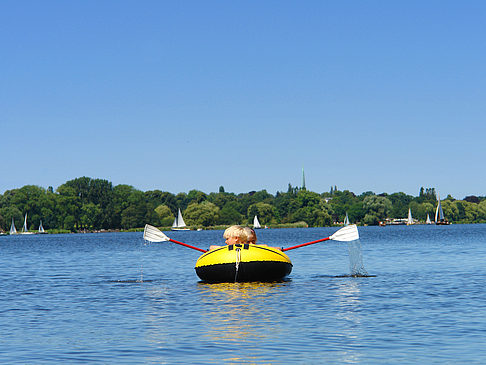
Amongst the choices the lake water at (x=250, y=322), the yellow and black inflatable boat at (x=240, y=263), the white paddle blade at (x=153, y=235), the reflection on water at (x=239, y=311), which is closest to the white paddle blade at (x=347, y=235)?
the lake water at (x=250, y=322)

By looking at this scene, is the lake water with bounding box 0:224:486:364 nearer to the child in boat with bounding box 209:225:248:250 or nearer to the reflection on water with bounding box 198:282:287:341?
the reflection on water with bounding box 198:282:287:341

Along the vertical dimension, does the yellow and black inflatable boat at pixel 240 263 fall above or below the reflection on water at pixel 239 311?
above

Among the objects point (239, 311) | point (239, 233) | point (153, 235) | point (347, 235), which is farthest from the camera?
point (153, 235)

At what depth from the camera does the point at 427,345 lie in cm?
1653

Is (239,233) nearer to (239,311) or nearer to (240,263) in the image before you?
(240,263)

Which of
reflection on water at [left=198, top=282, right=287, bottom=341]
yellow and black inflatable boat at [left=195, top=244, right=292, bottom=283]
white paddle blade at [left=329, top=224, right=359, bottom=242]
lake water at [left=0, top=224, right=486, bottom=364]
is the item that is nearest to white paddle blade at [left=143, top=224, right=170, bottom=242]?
lake water at [left=0, top=224, right=486, bottom=364]

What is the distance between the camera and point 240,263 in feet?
102

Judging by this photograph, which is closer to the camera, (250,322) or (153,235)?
(250,322)

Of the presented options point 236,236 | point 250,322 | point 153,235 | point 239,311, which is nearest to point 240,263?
point 236,236

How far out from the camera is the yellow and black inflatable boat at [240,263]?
1230 inches

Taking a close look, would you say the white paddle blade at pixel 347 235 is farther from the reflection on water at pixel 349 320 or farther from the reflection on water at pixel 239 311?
the reflection on water at pixel 239 311

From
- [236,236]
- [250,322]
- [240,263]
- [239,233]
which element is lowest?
[250,322]

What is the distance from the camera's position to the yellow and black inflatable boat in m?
31.2

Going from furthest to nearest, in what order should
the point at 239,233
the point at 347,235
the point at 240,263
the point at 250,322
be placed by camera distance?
1. the point at 347,235
2. the point at 239,233
3. the point at 240,263
4. the point at 250,322
